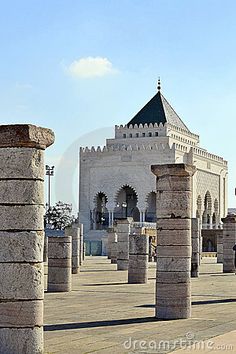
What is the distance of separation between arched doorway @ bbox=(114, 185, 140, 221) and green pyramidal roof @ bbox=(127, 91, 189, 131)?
567 centimetres

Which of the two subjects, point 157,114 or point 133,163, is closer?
point 133,163

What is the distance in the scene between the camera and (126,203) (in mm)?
58250

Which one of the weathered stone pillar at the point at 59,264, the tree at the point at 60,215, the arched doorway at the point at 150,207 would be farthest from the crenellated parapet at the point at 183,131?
the weathered stone pillar at the point at 59,264

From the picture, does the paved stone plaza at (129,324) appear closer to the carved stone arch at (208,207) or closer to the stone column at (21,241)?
the stone column at (21,241)

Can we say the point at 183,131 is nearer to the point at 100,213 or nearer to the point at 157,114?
the point at 157,114

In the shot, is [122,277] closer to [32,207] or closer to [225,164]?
[32,207]

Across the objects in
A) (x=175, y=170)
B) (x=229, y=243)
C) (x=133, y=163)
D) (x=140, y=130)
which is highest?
(x=140, y=130)

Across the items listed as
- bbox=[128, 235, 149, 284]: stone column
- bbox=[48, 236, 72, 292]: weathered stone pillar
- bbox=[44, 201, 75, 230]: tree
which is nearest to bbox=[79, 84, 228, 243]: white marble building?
bbox=[44, 201, 75, 230]: tree

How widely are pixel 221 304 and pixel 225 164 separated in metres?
54.3

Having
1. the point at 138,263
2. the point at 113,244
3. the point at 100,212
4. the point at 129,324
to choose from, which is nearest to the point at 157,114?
the point at 100,212

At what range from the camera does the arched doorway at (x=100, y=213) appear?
186 ft

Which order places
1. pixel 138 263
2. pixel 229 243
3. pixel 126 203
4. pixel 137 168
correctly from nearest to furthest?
pixel 138 263, pixel 229 243, pixel 137 168, pixel 126 203

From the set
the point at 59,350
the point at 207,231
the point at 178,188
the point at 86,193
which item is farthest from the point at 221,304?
the point at 86,193

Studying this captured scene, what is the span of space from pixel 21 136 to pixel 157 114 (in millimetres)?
53246
